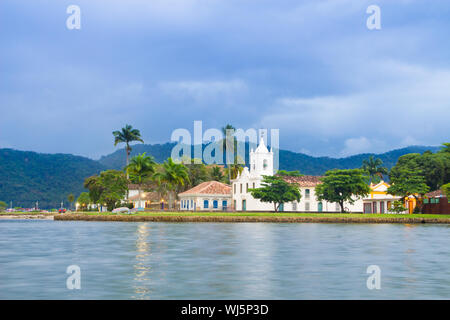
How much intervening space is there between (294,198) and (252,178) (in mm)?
10825

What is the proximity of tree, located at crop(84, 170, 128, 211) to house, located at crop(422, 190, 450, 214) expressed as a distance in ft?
172

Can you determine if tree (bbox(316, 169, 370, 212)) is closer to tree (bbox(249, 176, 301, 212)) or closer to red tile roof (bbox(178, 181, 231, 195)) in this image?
tree (bbox(249, 176, 301, 212))

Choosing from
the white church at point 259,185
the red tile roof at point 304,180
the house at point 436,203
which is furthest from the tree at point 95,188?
the house at point 436,203

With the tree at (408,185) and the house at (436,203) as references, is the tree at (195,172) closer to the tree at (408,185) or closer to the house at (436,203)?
the tree at (408,185)

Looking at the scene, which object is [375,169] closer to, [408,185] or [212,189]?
[212,189]

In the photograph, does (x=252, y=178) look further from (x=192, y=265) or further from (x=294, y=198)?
(x=192, y=265)

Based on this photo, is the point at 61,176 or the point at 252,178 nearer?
the point at 252,178
